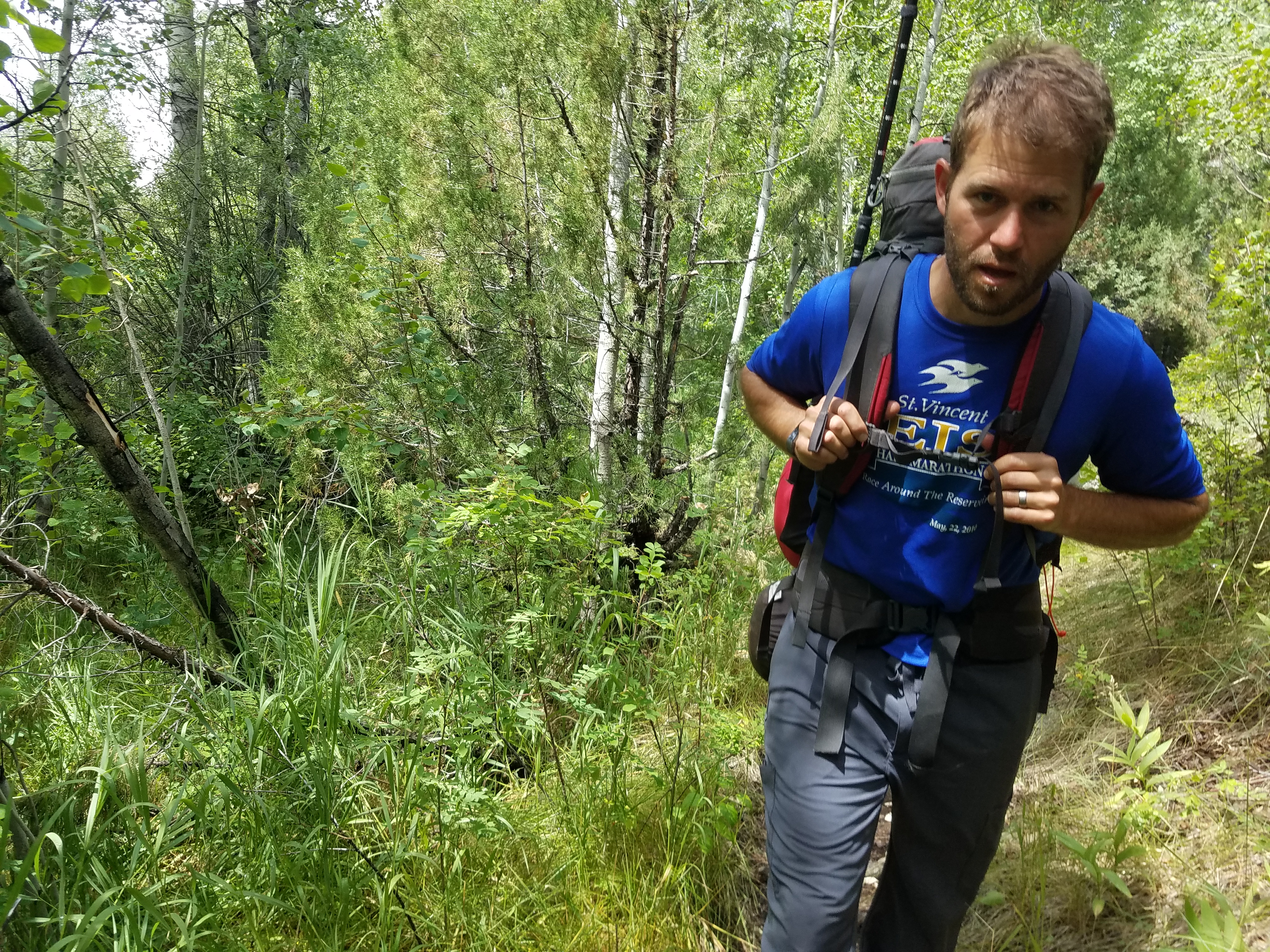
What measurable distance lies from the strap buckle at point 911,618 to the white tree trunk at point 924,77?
522cm

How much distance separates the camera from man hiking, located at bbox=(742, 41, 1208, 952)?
1453 millimetres

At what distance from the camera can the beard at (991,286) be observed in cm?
144

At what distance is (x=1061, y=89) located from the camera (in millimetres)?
1407

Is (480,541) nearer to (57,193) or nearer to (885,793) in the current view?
(885,793)

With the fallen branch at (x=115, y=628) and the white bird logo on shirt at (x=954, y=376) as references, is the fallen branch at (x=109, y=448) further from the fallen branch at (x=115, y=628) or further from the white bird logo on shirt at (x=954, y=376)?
the white bird logo on shirt at (x=954, y=376)

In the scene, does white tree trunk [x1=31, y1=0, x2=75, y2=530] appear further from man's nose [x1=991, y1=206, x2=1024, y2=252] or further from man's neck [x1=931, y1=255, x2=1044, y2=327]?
man's nose [x1=991, y1=206, x2=1024, y2=252]

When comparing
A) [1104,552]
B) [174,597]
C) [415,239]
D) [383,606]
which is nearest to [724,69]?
[415,239]

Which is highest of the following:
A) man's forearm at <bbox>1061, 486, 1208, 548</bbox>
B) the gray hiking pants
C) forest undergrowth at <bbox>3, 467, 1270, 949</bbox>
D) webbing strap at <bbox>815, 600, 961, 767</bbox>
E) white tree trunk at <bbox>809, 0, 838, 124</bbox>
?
white tree trunk at <bbox>809, 0, 838, 124</bbox>

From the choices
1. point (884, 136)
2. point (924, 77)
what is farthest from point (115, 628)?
point (924, 77)

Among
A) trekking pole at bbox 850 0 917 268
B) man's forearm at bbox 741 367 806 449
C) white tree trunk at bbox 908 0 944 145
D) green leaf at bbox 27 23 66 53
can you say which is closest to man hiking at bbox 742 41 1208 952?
man's forearm at bbox 741 367 806 449

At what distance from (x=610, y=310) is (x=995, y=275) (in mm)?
2652

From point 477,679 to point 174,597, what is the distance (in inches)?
106

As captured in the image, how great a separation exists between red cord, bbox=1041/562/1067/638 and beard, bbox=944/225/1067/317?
A: 58cm

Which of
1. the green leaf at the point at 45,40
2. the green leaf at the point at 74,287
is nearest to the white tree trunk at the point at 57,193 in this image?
the green leaf at the point at 74,287
